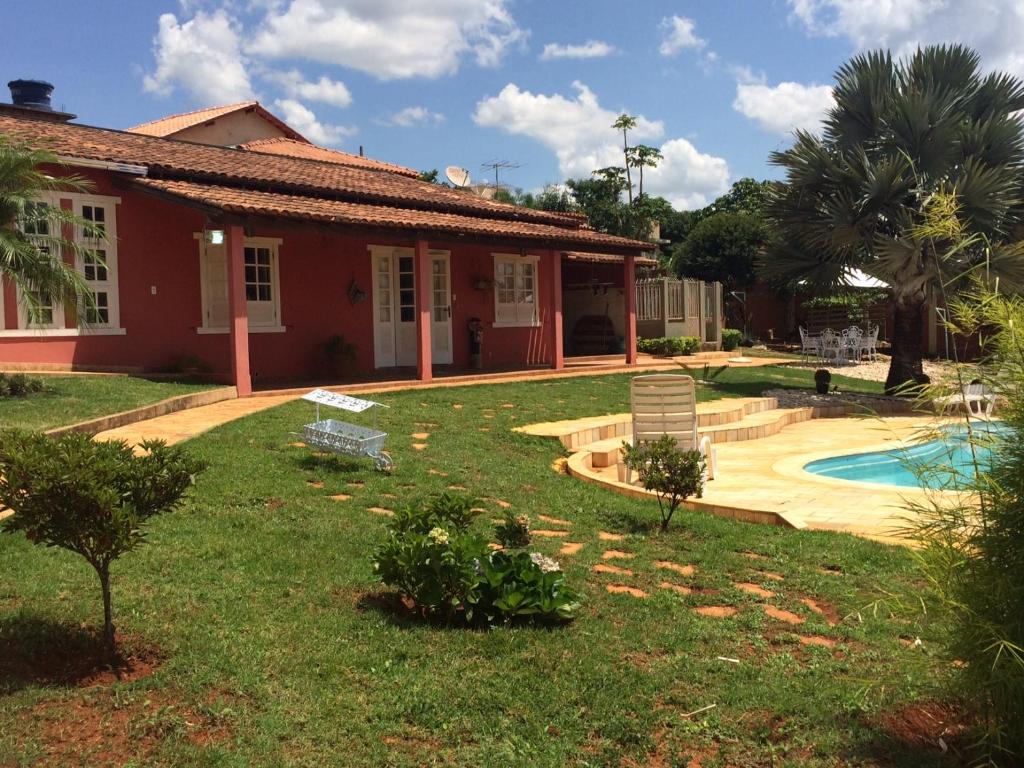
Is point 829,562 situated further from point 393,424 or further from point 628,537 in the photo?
point 393,424

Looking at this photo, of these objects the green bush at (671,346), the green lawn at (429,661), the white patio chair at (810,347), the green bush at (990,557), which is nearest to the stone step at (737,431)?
the green lawn at (429,661)

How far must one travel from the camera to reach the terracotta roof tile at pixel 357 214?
1295cm

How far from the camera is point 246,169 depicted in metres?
16.0

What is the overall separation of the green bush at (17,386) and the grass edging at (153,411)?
4.88 ft

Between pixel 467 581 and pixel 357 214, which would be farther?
pixel 357 214

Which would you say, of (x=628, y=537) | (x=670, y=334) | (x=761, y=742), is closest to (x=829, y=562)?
(x=628, y=537)

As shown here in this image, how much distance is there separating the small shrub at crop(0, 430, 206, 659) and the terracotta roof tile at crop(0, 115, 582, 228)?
929 centimetres

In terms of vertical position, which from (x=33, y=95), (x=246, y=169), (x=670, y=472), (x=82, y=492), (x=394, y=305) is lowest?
(x=670, y=472)

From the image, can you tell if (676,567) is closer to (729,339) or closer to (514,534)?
(514,534)

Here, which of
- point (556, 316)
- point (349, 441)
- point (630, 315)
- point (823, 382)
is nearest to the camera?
point (349, 441)

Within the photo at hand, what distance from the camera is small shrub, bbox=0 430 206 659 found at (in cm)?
358

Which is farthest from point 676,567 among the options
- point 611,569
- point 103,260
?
point 103,260

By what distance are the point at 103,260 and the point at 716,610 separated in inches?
473

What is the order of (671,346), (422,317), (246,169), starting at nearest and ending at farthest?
(422,317) < (246,169) < (671,346)
